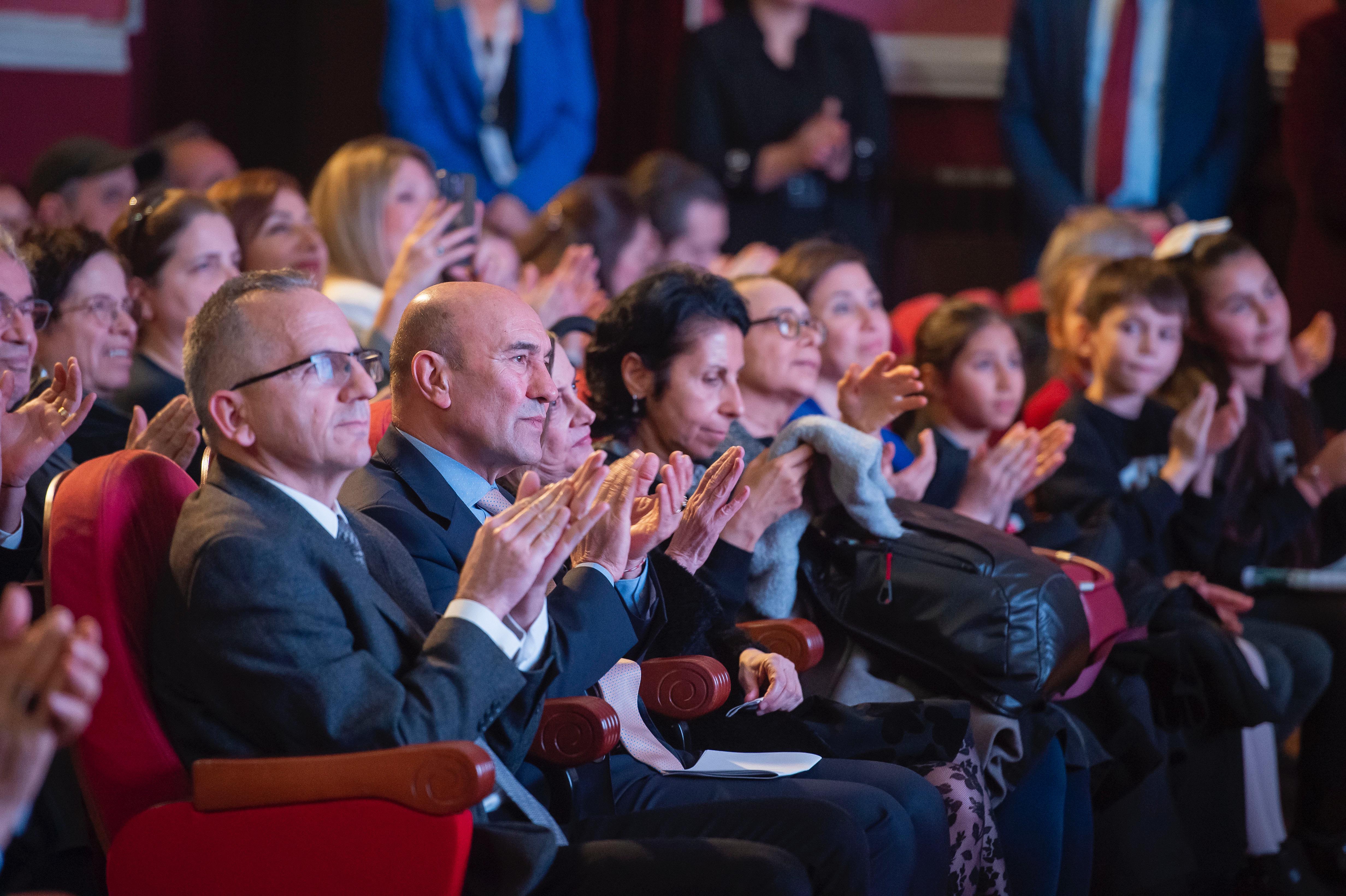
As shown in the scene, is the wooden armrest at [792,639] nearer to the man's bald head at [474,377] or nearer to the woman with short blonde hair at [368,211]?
the man's bald head at [474,377]

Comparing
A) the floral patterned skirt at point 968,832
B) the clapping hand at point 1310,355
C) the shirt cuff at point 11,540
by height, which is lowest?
the floral patterned skirt at point 968,832

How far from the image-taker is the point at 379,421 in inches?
84.8

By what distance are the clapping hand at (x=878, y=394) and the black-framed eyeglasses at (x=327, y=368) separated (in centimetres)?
115

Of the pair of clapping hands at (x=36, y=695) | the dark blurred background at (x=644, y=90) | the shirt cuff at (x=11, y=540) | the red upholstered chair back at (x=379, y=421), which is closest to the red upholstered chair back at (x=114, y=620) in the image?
the pair of clapping hands at (x=36, y=695)

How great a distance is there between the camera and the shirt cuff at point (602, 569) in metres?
1.78

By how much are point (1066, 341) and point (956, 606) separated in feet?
4.75

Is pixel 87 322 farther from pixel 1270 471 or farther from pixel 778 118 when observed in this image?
pixel 778 118

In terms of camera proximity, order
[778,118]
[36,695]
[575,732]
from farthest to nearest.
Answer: [778,118], [575,732], [36,695]

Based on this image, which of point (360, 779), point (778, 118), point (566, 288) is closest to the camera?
point (360, 779)

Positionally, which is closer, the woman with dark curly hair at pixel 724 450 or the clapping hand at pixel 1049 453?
the woman with dark curly hair at pixel 724 450

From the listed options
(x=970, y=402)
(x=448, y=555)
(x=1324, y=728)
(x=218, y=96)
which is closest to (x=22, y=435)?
(x=448, y=555)

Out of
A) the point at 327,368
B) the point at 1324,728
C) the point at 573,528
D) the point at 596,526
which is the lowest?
the point at 1324,728

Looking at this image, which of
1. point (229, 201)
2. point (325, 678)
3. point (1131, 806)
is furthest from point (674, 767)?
point (229, 201)

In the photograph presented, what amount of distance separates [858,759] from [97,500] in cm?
113
